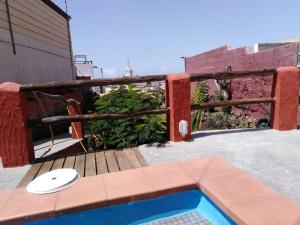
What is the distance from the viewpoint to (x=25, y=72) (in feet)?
25.7

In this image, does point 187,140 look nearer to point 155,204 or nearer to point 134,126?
point 134,126

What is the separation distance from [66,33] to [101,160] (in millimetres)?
10038

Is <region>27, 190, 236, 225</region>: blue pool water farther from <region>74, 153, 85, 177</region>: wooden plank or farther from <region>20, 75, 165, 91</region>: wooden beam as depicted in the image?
<region>20, 75, 165, 91</region>: wooden beam

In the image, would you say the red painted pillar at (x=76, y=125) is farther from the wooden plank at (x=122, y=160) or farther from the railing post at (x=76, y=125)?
the wooden plank at (x=122, y=160)

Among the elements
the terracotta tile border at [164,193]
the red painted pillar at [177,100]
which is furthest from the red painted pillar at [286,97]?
the terracotta tile border at [164,193]

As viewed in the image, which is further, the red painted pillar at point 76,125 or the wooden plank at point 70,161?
the red painted pillar at point 76,125

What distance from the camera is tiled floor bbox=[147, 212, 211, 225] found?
2.28 metres

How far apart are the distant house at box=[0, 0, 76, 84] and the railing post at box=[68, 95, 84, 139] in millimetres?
2568

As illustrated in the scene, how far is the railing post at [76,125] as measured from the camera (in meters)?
5.21

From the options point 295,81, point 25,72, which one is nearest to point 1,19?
point 25,72

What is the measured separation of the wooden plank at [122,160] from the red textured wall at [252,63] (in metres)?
5.62

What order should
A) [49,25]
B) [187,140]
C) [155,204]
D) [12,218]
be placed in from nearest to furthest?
[12,218] → [155,204] → [187,140] → [49,25]

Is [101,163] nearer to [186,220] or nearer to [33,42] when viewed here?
[186,220]

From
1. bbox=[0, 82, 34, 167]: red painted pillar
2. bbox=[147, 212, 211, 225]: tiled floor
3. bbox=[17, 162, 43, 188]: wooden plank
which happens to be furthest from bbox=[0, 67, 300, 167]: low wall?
bbox=[147, 212, 211, 225]: tiled floor
